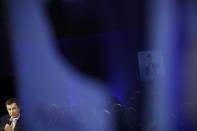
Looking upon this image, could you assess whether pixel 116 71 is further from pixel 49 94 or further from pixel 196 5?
pixel 196 5

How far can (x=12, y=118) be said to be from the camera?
11.3 feet

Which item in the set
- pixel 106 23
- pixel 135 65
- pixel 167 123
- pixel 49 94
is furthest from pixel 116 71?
pixel 167 123

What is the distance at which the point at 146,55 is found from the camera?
6.16 m

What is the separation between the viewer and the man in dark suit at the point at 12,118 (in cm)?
335

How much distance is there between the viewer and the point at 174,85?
6.02m

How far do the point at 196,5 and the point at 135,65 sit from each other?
1.49m

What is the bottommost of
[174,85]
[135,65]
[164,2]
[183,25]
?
[174,85]

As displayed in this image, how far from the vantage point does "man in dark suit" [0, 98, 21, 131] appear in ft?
11.0

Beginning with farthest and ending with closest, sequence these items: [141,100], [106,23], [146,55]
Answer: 1. [146,55]
2. [106,23]
3. [141,100]

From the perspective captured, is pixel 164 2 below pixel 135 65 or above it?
above

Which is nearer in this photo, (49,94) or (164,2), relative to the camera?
(49,94)

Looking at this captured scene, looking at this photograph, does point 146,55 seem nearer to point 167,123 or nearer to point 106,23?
point 106,23

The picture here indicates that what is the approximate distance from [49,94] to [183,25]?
2.61m

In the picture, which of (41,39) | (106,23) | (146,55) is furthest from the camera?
(146,55)
